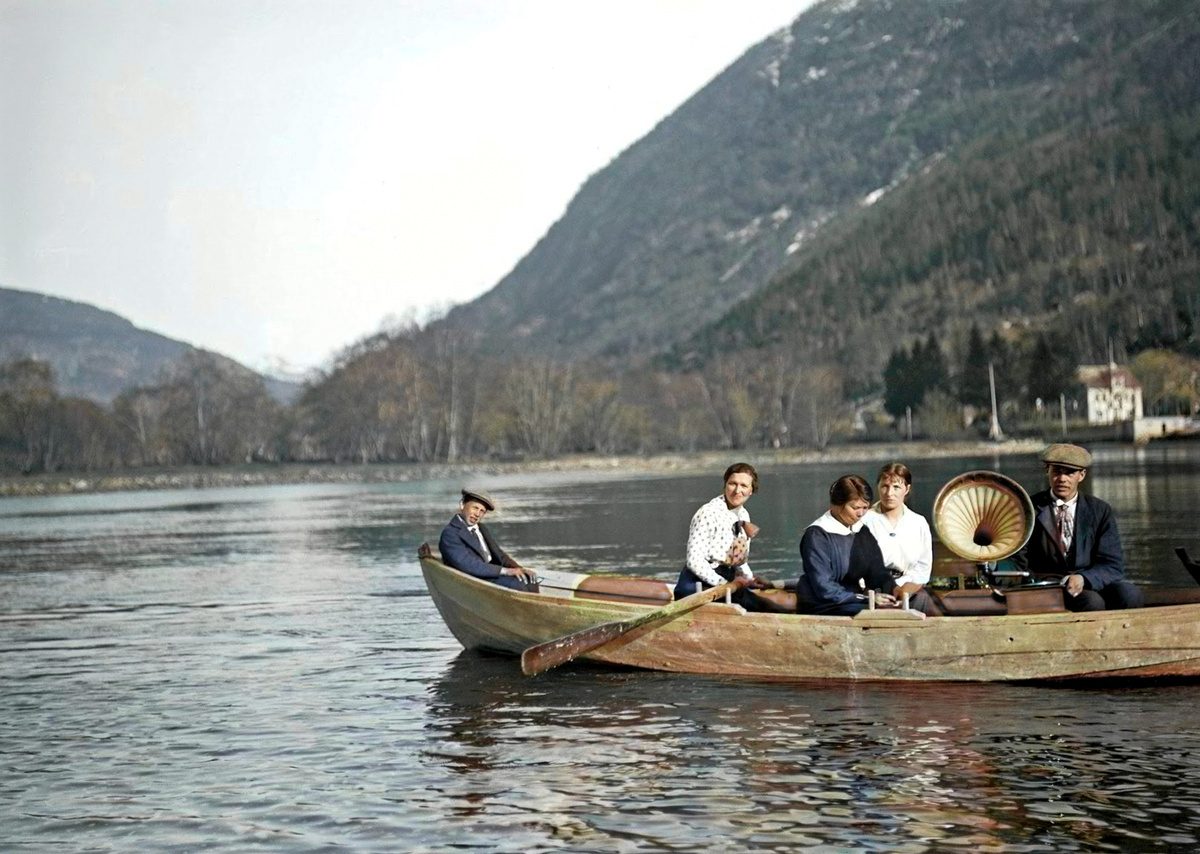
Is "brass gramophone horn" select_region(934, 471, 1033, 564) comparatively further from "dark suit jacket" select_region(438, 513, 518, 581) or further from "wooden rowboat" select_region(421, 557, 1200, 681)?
"dark suit jacket" select_region(438, 513, 518, 581)

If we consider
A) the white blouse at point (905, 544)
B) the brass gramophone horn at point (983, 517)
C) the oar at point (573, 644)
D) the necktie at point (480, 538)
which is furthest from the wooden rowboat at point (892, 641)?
the necktie at point (480, 538)

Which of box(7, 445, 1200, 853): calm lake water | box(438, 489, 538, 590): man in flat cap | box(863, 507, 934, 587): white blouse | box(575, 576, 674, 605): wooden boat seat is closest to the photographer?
box(7, 445, 1200, 853): calm lake water

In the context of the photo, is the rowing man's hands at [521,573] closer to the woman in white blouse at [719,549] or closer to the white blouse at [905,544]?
the woman in white blouse at [719,549]

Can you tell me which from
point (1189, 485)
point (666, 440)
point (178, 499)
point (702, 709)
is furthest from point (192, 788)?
point (666, 440)

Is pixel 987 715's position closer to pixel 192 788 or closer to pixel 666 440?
pixel 192 788

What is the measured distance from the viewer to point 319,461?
175 metres

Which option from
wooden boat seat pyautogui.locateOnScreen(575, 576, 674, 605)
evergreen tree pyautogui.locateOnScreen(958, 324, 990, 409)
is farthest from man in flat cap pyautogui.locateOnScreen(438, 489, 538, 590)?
evergreen tree pyautogui.locateOnScreen(958, 324, 990, 409)

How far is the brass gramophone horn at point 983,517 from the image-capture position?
1827 cm

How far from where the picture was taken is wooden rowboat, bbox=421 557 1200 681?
1730 centimetres

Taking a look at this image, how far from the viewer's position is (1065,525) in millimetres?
17906

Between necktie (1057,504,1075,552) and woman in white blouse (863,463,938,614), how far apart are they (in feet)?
4.76

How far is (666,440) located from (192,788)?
16991cm

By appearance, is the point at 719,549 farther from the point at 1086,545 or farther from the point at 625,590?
the point at 1086,545

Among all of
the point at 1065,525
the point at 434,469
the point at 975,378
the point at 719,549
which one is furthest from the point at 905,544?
the point at 975,378
